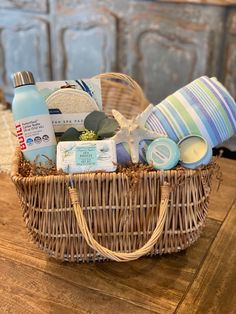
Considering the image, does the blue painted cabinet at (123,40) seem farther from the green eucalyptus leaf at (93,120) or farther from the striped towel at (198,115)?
the green eucalyptus leaf at (93,120)

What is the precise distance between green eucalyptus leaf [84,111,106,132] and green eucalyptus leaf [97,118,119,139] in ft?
0.03

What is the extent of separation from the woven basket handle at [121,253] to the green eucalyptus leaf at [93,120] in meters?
0.19

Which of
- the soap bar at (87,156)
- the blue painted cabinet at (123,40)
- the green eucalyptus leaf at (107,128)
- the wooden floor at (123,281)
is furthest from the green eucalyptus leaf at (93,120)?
the blue painted cabinet at (123,40)

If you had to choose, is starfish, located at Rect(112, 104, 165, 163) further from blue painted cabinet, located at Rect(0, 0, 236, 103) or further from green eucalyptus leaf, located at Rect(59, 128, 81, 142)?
blue painted cabinet, located at Rect(0, 0, 236, 103)

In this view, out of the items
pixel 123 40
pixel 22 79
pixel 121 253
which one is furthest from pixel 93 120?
pixel 123 40

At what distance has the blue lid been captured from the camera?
31.5 inches

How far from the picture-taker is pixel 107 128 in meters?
0.89

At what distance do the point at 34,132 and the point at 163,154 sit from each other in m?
0.26

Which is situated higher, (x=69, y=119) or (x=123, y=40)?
(x=69, y=119)

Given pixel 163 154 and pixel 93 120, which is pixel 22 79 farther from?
pixel 163 154

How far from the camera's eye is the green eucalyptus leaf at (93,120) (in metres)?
0.91

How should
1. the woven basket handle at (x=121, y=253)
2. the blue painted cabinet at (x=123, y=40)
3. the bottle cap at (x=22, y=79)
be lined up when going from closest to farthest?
the woven basket handle at (x=121, y=253) < the bottle cap at (x=22, y=79) < the blue painted cabinet at (x=123, y=40)

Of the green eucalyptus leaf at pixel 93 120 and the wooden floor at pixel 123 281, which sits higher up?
the green eucalyptus leaf at pixel 93 120

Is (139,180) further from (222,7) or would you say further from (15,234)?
(222,7)
